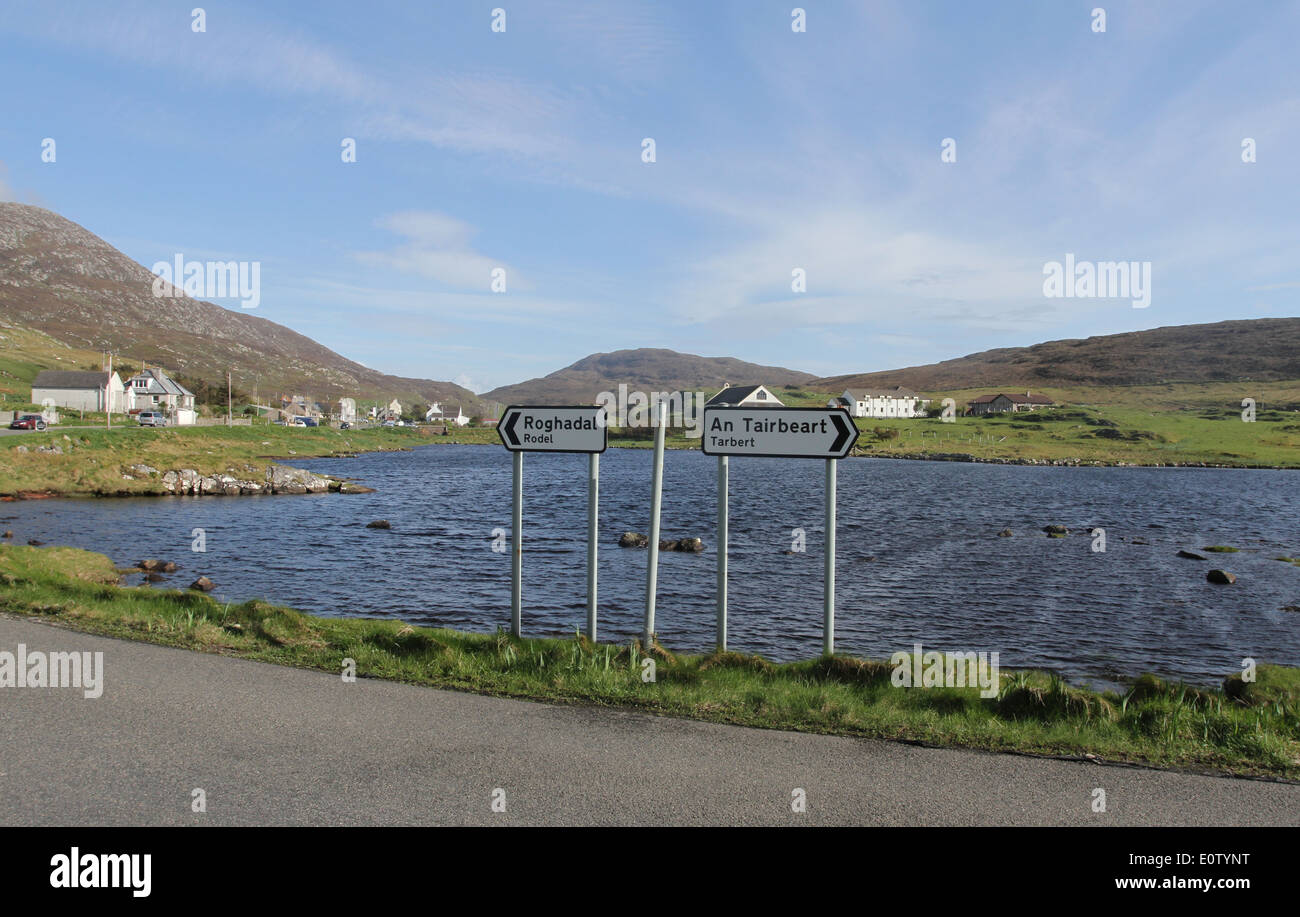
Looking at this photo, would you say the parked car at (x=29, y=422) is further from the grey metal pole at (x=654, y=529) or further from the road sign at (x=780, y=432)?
the road sign at (x=780, y=432)

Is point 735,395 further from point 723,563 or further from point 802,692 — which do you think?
point 802,692

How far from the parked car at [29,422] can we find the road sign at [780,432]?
82777 mm

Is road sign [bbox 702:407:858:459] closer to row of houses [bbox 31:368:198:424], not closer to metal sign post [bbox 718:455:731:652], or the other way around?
metal sign post [bbox 718:455:731:652]

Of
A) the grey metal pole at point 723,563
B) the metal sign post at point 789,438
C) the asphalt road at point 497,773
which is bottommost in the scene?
the asphalt road at point 497,773

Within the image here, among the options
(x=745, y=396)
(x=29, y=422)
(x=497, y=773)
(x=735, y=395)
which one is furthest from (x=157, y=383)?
(x=497, y=773)

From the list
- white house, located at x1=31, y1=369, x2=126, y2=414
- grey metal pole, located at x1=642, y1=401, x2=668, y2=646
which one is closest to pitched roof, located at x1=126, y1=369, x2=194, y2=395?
white house, located at x1=31, y1=369, x2=126, y2=414

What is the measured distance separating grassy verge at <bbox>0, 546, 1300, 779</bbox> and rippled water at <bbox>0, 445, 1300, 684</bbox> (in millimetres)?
8353

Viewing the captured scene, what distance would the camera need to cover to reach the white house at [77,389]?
119 meters

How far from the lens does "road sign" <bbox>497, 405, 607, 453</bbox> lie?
1109 cm

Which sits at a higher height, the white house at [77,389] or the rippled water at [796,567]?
the white house at [77,389]

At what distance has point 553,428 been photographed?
1146 centimetres

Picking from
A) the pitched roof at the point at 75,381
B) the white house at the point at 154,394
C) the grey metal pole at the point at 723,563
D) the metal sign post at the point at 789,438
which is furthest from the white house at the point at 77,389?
the metal sign post at the point at 789,438
